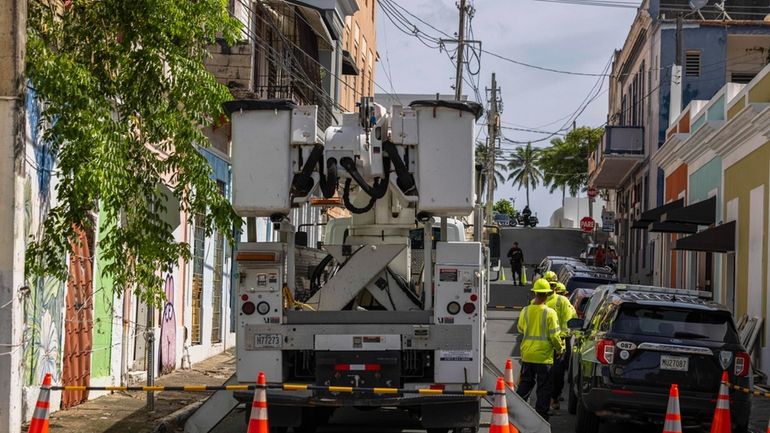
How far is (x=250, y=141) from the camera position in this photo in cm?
1090

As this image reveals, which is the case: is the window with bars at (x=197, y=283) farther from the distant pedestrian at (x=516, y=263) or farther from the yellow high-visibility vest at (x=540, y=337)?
the distant pedestrian at (x=516, y=263)

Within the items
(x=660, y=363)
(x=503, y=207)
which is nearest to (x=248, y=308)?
(x=660, y=363)

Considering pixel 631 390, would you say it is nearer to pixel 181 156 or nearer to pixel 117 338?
pixel 181 156

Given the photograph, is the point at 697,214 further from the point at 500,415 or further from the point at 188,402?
the point at 500,415

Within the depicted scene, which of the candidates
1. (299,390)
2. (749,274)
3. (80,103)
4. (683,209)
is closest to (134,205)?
(80,103)

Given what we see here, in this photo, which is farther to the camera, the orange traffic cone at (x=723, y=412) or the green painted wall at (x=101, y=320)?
the green painted wall at (x=101, y=320)

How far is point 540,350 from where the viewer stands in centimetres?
1359

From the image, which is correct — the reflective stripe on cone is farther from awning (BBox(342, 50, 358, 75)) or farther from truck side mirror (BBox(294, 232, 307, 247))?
awning (BBox(342, 50, 358, 75))

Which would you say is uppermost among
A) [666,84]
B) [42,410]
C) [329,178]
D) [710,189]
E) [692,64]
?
[692,64]

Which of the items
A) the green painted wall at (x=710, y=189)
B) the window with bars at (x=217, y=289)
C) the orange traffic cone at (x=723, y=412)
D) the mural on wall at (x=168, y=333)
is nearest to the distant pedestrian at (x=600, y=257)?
the green painted wall at (x=710, y=189)

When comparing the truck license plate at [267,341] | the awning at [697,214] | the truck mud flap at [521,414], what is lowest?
the truck mud flap at [521,414]

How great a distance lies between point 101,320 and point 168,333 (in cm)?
335

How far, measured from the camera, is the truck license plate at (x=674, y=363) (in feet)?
40.5

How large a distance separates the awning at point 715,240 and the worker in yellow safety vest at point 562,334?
7498 mm
